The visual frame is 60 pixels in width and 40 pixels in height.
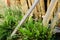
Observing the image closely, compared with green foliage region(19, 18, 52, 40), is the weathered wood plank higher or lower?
higher

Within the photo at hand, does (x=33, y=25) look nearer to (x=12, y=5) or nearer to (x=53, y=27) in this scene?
(x=53, y=27)

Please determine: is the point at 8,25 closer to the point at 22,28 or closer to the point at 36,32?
the point at 22,28

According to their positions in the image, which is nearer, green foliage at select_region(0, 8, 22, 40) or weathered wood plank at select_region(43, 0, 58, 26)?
weathered wood plank at select_region(43, 0, 58, 26)

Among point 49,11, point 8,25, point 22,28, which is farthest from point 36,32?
point 8,25

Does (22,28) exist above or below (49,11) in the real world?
below

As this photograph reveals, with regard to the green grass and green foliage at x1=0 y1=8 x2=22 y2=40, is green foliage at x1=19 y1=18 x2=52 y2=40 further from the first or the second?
green foliage at x1=0 y1=8 x2=22 y2=40

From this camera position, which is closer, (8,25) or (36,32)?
(36,32)

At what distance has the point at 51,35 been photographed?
413cm

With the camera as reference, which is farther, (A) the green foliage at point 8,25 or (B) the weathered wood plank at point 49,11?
(A) the green foliage at point 8,25

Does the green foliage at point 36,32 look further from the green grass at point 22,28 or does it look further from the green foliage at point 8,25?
the green foliage at point 8,25

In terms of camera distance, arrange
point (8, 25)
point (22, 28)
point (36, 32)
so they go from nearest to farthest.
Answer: point (36, 32), point (22, 28), point (8, 25)

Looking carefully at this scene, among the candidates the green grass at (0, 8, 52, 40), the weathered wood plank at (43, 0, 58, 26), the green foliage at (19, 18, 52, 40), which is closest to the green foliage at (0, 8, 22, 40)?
the green grass at (0, 8, 52, 40)

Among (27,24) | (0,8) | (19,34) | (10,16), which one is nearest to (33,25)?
(27,24)

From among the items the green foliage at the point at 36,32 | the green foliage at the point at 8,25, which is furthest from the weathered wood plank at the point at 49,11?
the green foliage at the point at 8,25
